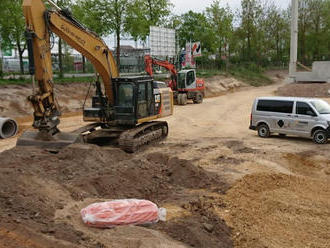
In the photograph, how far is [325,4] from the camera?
6072 cm

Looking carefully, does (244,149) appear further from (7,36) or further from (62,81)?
(7,36)

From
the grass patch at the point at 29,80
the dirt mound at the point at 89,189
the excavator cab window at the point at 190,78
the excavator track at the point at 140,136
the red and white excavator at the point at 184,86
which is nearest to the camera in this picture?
the dirt mound at the point at 89,189

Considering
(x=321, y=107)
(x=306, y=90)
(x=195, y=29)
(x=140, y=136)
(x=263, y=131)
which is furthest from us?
(x=195, y=29)

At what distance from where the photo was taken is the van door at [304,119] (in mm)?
16797

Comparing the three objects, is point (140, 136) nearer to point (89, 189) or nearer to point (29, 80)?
point (89, 189)

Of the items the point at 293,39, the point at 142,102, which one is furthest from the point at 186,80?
the point at 142,102

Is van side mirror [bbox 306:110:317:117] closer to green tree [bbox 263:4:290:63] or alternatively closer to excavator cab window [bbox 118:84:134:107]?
excavator cab window [bbox 118:84:134:107]

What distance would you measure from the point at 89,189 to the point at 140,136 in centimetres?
548

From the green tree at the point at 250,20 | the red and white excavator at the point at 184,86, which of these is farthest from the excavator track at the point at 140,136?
the green tree at the point at 250,20

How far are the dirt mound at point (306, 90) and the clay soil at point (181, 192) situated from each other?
925 inches

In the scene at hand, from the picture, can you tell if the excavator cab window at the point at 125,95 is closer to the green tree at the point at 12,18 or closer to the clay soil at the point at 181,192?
the clay soil at the point at 181,192

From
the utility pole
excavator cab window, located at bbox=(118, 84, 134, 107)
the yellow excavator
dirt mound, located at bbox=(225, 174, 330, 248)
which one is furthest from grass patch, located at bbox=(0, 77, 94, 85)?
the utility pole

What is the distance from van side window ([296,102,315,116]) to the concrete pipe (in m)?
13.0

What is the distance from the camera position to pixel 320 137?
16.7m
